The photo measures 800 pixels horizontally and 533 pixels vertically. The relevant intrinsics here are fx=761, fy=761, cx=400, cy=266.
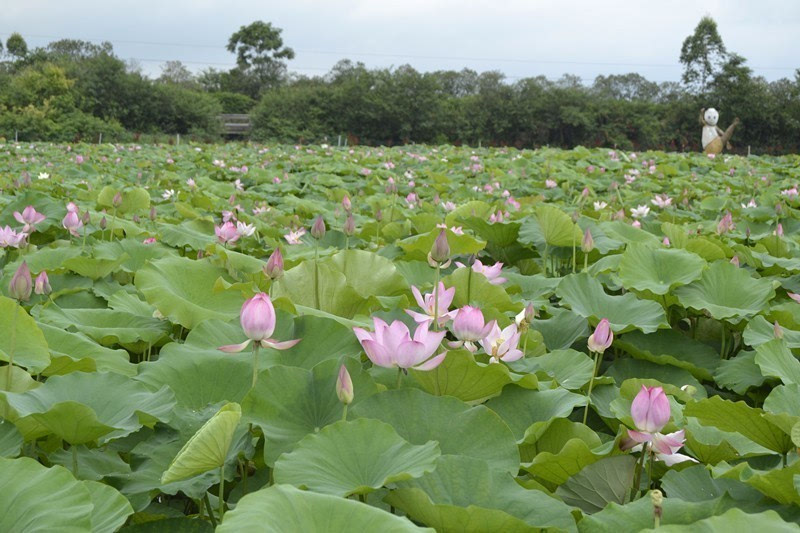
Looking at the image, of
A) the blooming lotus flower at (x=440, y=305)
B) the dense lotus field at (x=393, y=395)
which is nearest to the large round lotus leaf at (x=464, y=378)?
the dense lotus field at (x=393, y=395)

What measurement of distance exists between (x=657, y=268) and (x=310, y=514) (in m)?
1.39

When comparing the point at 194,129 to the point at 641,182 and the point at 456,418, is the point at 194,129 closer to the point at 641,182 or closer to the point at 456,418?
the point at 641,182

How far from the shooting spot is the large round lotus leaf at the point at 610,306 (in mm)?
1442

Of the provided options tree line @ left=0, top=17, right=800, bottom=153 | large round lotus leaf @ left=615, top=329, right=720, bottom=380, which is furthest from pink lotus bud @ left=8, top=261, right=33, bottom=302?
tree line @ left=0, top=17, right=800, bottom=153

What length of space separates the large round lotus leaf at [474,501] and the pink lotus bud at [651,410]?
0.50 feet

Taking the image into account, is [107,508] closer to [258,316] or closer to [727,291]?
[258,316]

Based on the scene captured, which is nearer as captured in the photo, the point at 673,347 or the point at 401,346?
Result: the point at 401,346

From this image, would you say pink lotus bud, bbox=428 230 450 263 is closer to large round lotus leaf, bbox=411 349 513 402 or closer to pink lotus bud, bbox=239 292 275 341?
large round lotus leaf, bbox=411 349 513 402

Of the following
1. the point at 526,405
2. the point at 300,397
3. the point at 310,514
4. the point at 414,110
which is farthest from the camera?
the point at 414,110

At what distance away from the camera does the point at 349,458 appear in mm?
758

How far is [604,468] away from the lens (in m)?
0.86

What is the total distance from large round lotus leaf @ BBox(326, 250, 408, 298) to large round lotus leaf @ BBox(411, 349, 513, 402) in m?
0.55

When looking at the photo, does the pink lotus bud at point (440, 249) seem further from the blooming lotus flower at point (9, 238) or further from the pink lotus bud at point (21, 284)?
the blooming lotus flower at point (9, 238)

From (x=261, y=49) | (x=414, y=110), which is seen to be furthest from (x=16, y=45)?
(x=414, y=110)
